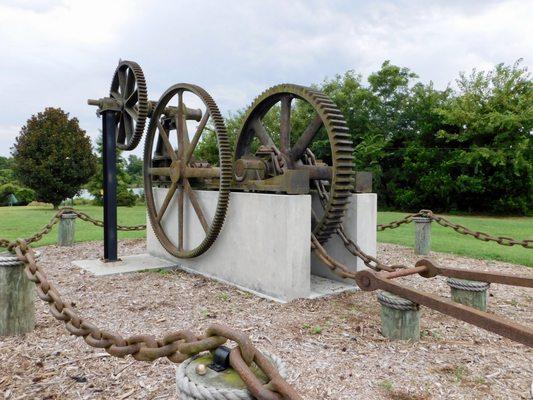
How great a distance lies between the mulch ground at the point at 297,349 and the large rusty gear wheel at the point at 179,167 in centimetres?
94

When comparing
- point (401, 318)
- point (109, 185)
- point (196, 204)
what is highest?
point (109, 185)

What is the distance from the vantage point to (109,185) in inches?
270

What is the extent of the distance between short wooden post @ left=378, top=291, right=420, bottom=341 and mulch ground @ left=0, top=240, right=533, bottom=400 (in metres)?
0.08

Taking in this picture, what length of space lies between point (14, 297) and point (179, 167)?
322cm

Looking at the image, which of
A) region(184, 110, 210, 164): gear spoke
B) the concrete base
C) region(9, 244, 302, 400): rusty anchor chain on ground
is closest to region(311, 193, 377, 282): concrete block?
region(184, 110, 210, 164): gear spoke

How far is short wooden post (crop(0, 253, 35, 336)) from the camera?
376 cm

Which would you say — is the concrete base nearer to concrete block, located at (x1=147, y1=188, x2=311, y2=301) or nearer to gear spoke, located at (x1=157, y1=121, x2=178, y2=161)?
concrete block, located at (x1=147, y1=188, x2=311, y2=301)

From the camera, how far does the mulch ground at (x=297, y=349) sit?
2.93 meters

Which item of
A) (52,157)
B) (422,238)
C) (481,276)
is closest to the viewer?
(481,276)

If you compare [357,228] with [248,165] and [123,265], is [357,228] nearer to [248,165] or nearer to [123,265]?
[248,165]

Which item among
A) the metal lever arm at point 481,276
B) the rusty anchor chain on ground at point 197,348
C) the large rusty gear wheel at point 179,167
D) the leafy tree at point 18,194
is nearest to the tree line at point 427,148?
the leafy tree at point 18,194

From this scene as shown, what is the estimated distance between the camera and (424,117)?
2423 cm

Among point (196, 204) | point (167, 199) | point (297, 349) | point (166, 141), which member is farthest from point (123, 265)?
point (297, 349)

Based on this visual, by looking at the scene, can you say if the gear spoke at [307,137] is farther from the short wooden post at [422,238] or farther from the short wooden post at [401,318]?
the short wooden post at [422,238]
